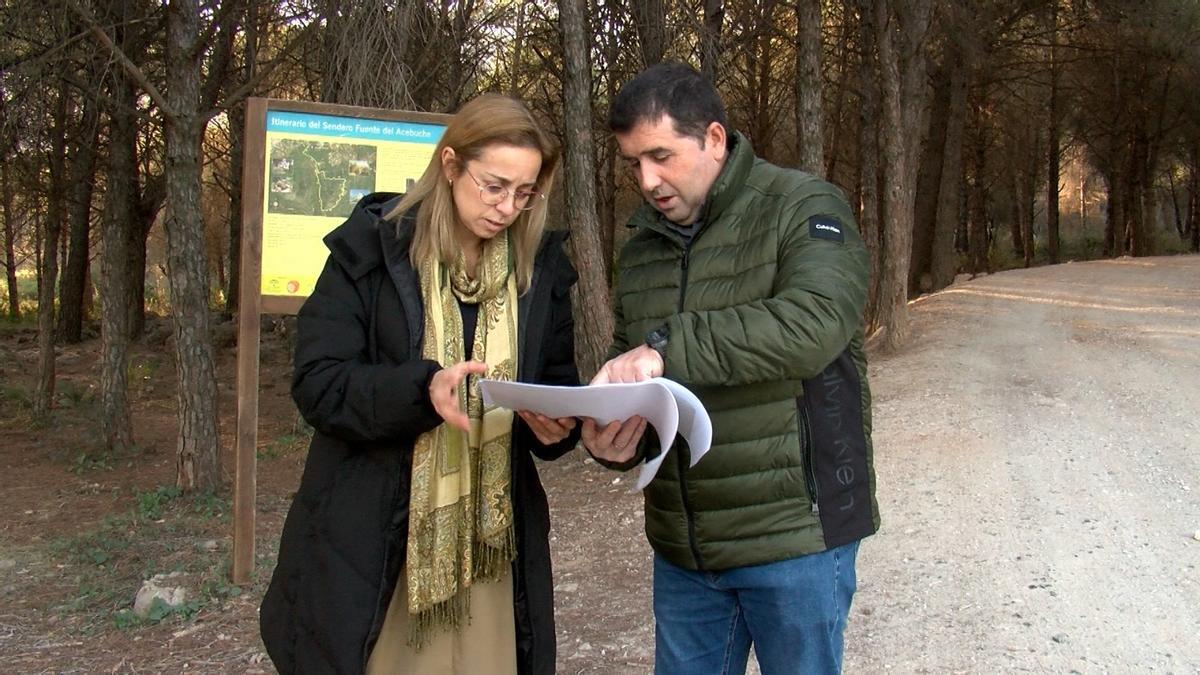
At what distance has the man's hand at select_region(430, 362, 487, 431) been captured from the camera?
197 centimetres

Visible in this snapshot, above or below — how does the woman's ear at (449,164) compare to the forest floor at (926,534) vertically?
above

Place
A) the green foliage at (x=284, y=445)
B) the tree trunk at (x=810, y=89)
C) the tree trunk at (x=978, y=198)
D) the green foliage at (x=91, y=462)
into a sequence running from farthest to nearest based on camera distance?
the tree trunk at (x=978, y=198)
the green foliage at (x=284, y=445)
the green foliage at (x=91, y=462)
the tree trunk at (x=810, y=89)

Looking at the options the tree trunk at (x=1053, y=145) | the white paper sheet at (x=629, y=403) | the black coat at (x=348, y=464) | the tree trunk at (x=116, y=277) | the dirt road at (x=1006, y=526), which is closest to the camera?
the white paper sheet at (x=629, y=403)

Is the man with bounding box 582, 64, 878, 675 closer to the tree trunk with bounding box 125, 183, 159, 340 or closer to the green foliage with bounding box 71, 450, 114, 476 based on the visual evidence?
the green foliage with bounding box 71, 450, 114, 476

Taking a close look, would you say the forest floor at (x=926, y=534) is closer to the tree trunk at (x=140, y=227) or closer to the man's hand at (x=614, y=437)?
the man's hand at (x=614, y=437)

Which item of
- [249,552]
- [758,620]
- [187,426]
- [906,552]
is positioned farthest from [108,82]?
[758,620]

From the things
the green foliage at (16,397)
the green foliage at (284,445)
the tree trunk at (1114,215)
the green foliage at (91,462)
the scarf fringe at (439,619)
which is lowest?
the green foliage at (91,462)

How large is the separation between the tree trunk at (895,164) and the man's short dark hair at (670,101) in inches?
342

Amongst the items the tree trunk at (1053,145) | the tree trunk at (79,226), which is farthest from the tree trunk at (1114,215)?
the tree trunk at (79,226)

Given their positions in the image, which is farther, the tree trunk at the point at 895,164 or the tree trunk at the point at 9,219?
the tree trunk at the point at 9,219

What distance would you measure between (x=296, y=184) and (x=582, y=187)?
121 inches

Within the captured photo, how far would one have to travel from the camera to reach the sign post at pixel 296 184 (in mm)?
4785

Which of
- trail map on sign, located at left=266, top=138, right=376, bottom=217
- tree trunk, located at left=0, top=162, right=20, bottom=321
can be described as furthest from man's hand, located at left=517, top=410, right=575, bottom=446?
tree trunk, located at left=0, top=162, right=20, bottom=321

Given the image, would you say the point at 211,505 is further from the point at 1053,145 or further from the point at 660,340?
the point at 1053,145
